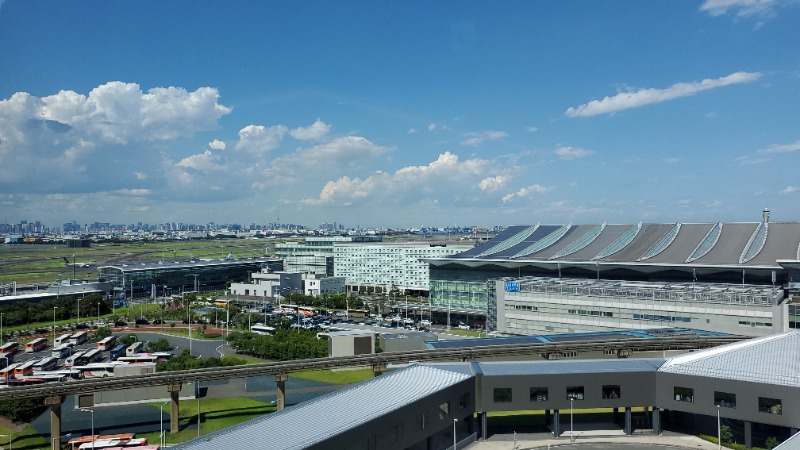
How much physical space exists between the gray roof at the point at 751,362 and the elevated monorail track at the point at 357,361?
7.32 m

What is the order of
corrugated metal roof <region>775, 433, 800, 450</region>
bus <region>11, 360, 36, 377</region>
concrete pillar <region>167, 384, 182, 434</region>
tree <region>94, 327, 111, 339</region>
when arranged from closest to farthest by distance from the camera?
corrugated metal roof <region>775, 433, 800, 450</region> < concrete pillar <region>167, 384, 182, 434</region> < bus <region>11, 360, 36, 377</region> < tree <region>94, 327, 111, 339</region>

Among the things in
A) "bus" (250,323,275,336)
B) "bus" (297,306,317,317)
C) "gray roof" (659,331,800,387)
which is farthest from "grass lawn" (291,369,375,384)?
"bus" (297,306,317,317)

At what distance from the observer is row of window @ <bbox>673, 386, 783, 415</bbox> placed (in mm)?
23250

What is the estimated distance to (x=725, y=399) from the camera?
963 inches

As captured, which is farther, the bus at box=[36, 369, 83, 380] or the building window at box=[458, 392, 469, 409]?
the bus at box=[36, 369, 83, 380]

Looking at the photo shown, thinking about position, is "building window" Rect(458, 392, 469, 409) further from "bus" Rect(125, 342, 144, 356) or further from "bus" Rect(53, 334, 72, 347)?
"bus" Rect(53, 334, 72, 347)

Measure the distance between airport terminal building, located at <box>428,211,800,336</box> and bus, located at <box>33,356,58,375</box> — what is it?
3473 cm

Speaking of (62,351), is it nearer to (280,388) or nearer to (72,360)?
(72,360)

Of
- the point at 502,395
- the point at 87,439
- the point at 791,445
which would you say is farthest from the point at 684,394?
the point at 87,439

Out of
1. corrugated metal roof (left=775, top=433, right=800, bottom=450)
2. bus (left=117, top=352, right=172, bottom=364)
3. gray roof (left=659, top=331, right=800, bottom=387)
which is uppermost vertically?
gray roof (left=659, top=331, right=800, bottom=387)

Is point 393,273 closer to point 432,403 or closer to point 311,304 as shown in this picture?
point 311,304

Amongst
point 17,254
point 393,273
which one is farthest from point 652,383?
point 17,254

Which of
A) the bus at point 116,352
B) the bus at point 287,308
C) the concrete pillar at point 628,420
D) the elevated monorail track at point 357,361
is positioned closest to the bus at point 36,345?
the bus at point 116,352

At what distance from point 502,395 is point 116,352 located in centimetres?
3424
